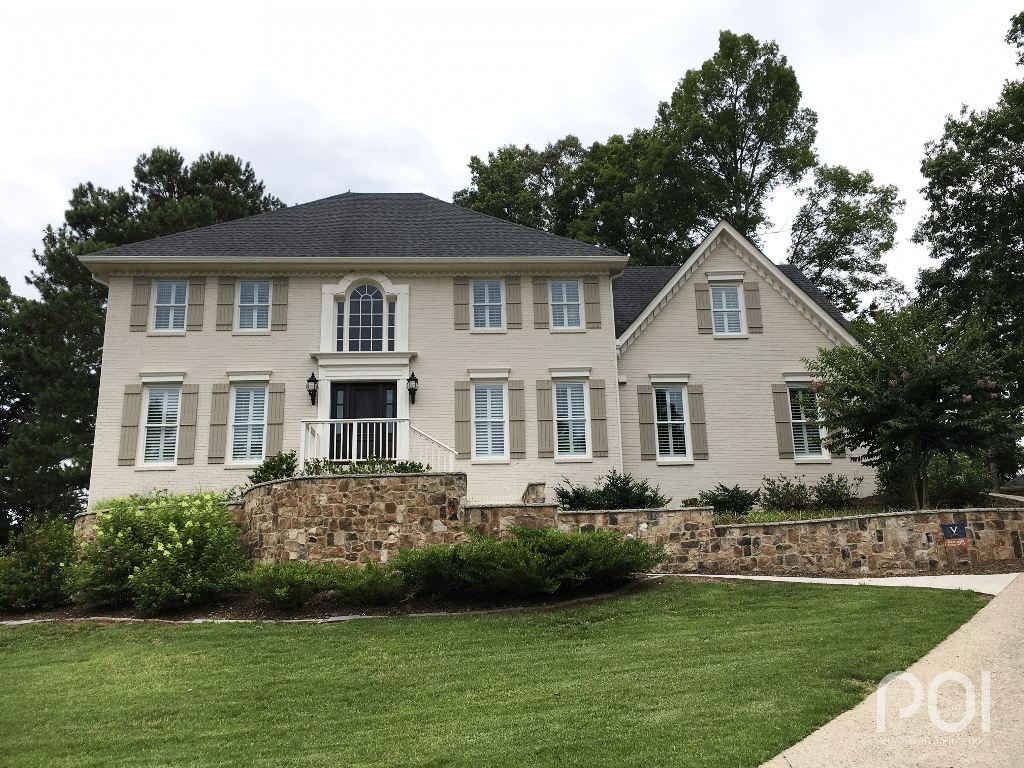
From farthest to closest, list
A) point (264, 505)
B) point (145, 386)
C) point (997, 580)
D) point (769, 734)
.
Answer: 1. point (145, 386)
2. point (264, 505)
3. point (997, 580)
4. point (769, 734)

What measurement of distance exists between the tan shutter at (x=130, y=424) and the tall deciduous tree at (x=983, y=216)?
20.1m

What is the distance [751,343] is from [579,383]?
409 centimetres

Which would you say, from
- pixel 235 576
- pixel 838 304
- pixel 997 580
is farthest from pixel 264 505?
pixel 838 304

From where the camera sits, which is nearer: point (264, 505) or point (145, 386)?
point (264, 505)

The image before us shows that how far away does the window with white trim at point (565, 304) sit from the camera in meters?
18.4

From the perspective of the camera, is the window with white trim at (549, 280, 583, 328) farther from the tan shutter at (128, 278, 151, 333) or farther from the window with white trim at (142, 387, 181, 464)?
the tan shutter at (128, 278, 151, 333)

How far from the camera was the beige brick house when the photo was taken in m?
17.2

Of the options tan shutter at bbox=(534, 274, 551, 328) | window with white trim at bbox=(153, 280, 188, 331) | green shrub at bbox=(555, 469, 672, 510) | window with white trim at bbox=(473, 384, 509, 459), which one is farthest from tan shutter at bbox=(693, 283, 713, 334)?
window with white trim at bbox=(153, 280, 188, 331)

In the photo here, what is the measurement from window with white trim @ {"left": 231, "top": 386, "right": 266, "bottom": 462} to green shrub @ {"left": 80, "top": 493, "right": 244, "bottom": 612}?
4310 millimetres

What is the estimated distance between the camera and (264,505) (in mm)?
13344

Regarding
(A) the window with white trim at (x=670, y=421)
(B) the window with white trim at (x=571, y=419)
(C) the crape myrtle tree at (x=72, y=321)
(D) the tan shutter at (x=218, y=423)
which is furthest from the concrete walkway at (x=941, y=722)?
(C) the crape myrtle tree at (x=72, y=321)

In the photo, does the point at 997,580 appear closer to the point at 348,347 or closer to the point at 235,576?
the point at 235,576

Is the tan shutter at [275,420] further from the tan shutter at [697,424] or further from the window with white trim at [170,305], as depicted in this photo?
the tan shutter at [697,424]

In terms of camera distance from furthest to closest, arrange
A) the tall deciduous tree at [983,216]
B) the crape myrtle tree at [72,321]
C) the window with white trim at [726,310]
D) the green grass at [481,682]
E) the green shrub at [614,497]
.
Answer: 1. the crape myrtle tree at [72,321]
2. the tall deciduous tree at [983,216]
3. the window with white trim at [726,310]
4. the green shrub at [614,497]
5. the green grass at [481,682]
